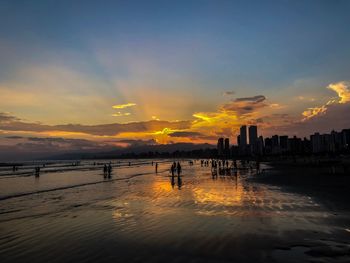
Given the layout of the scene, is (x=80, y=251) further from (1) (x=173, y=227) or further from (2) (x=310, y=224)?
(2) (x=310, y=224)

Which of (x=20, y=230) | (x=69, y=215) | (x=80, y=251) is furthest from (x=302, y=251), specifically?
(x=69, y=215)

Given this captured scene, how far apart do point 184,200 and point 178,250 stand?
1297 cm

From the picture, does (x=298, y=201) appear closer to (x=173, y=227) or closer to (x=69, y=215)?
(x=173, y=227)

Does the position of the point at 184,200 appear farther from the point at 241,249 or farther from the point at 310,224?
the point at 241,249

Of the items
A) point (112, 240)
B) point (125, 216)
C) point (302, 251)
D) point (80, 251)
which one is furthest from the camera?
point (125, 216)

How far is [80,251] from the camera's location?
1084cm

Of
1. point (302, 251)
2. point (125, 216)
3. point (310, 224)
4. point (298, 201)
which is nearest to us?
point (302, 251)

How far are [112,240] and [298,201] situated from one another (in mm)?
14227

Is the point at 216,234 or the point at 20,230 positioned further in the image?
the point at 20,230

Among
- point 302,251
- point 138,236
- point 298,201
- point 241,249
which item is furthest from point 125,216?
point 298,201

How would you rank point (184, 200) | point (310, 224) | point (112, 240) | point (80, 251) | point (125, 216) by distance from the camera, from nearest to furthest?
point (80, 251) < point (112, 240) < point (310, 224) < point (125, 216) < point (184, 200)

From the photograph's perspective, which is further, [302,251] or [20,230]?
[20,230]

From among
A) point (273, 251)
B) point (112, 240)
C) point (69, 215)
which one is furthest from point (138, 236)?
point (69, 215)

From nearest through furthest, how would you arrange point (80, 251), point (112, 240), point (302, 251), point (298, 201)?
point (302, 251) < point (80, 251) < point (112, 240) < point (298, 201)
